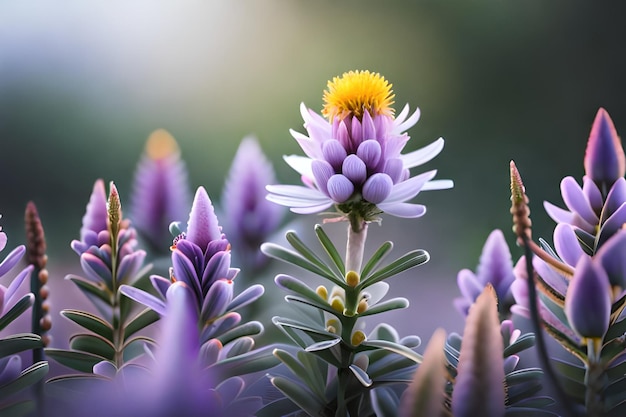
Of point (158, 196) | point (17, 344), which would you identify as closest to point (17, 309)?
point (17, 344)

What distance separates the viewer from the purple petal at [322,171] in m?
0.17

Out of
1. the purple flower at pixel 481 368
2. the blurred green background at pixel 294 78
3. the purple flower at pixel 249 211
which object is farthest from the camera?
the blurred green background at pixel 294 78

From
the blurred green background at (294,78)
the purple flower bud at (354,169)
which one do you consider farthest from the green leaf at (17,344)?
the blurred green background at (294,78)

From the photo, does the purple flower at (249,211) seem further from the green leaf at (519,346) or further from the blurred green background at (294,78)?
the blurred green background at (294,78)

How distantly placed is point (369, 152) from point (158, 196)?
136 mm

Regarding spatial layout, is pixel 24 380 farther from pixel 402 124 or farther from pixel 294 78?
pixel 294 78

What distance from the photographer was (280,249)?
0.58 ft

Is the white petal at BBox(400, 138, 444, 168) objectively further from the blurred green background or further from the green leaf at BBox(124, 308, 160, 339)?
the blurred green background

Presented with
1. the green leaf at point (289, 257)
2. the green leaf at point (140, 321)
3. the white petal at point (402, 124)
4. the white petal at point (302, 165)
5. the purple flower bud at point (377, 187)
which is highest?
the white petal at point (402, 124)

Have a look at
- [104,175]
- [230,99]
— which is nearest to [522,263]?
[104,175]

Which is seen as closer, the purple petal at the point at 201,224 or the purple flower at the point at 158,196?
the purple petal at the point at 201,224

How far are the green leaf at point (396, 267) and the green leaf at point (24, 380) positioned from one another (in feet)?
0.31

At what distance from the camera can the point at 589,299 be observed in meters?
0.14

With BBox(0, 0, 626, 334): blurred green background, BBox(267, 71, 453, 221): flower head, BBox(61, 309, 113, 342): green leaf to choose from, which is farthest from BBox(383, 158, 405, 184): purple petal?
BBox(0, 0, 626, 334): blurred green background
